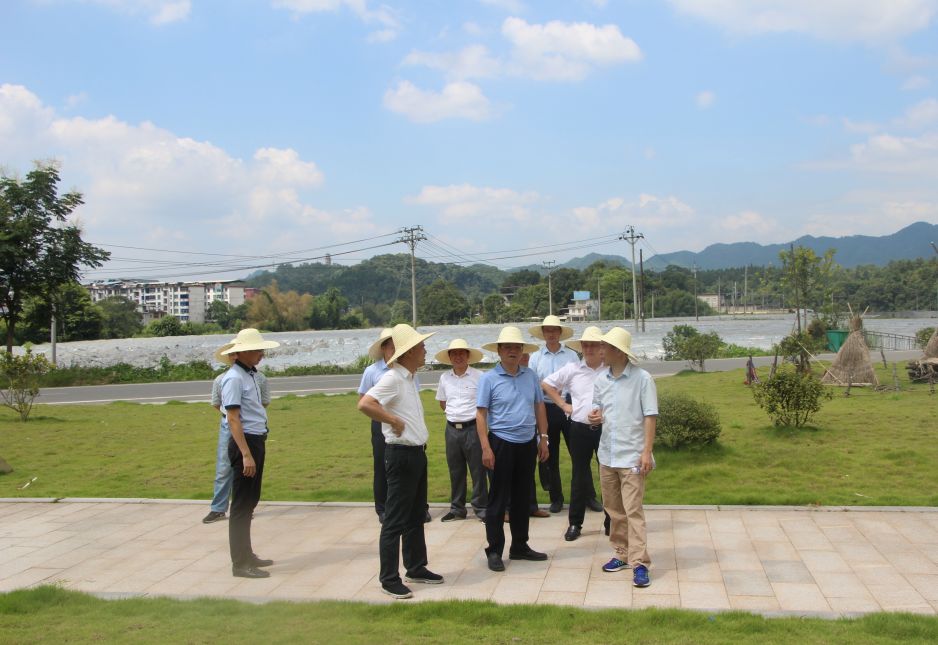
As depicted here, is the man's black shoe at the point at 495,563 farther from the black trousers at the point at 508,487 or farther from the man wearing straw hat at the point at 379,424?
the man wearing straw hat at the point at 379,424

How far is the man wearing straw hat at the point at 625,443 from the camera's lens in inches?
212

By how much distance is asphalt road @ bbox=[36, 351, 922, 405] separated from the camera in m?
23.6

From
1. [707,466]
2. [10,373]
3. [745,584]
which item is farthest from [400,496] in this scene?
[10,373]

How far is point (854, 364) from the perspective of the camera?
16281 mm

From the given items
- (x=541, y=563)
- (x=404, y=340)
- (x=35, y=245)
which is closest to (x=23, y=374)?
(x=35, y=245)

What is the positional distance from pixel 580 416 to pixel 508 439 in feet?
3.09

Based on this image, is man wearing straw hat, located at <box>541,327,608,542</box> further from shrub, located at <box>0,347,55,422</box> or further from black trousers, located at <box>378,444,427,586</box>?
shrub, located at <box>0,347,55,422</box>

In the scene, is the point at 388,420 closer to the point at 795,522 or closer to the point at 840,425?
the point at 795,522

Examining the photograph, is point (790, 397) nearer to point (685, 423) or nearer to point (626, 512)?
point (685, 423)

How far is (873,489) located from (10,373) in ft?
48.1

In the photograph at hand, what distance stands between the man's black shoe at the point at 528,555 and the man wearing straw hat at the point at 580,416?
605 mm

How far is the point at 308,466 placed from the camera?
10078 millimetres

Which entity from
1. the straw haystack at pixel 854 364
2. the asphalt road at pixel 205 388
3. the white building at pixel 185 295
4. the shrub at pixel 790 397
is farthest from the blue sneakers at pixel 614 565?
the white building at pixel 185 295

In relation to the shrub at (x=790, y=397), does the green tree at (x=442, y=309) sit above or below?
above
